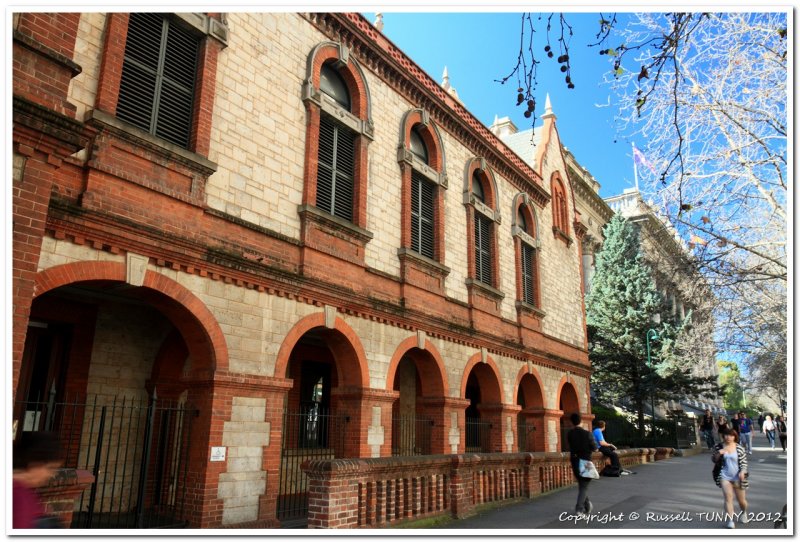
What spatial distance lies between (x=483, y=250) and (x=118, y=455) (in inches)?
458

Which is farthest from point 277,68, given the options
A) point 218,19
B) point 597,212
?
point 597,212

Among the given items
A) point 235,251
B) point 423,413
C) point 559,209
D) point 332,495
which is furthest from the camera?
point 559,209

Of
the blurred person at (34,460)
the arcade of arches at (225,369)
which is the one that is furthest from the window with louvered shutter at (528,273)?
the blurred person at (34,460)

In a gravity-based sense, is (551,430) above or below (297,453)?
above

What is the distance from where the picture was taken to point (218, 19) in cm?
1026

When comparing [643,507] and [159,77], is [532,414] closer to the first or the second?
[643,507]

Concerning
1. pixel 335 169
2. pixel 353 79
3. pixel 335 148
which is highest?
pixel 353 79

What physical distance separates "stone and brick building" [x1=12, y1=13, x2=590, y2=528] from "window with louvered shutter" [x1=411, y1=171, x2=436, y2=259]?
0.25 feet

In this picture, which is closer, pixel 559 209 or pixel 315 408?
pixel 315 408

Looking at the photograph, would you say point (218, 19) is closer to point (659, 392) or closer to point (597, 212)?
point (659, 392)

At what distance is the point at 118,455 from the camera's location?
870 centimetres

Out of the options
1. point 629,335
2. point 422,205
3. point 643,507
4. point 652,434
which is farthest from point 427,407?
point 652,434

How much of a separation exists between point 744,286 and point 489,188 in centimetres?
783

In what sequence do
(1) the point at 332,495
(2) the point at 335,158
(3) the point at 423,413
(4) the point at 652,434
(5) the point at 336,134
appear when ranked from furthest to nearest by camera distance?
(4) the point at 652,434
(3) the point at 423,413
(5) the point at 336,134
(2) the point at 335,158
(1) the point at 332,495
